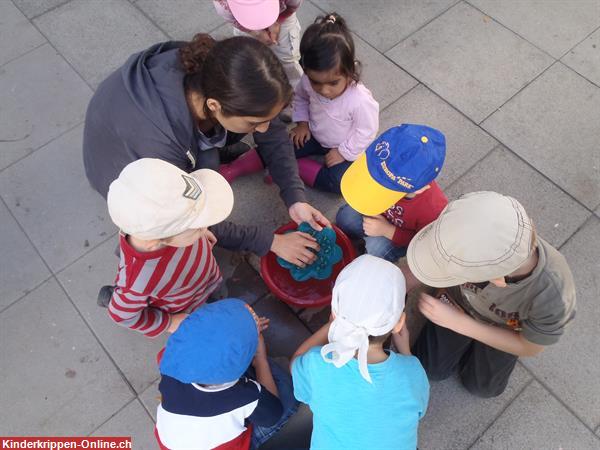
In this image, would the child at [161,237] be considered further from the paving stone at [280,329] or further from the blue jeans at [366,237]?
the blue jeans at [366,237]

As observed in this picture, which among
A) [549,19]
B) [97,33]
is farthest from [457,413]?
[97,33]

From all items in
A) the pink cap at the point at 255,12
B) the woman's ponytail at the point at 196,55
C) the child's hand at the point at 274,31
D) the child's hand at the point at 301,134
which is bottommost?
the child's hand at the point at 301,134

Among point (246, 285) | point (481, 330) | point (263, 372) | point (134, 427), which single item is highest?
point (481, 330)

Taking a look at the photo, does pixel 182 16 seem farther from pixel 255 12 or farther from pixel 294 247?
pixel 294 247

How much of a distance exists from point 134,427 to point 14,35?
9.75 feet

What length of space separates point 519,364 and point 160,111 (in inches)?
82.8

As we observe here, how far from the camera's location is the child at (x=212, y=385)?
1739 mm

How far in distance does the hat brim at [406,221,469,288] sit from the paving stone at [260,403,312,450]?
963 millimetres

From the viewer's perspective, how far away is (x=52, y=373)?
2.50 metres

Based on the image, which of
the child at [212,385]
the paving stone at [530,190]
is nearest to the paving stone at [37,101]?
the child at [212,385]

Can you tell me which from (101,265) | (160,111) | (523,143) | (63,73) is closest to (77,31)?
(63,73)

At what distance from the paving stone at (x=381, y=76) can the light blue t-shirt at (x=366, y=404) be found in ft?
6.58

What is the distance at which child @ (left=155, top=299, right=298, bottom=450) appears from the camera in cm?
174

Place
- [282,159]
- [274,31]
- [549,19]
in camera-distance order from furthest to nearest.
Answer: [549,19], [274,31], [282,159]
